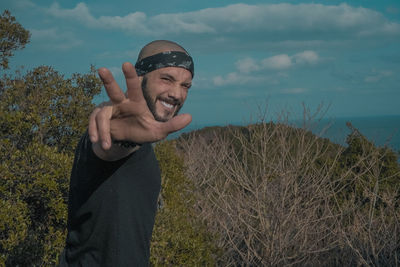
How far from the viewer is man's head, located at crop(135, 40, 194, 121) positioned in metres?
1.78

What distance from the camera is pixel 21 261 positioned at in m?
4.43

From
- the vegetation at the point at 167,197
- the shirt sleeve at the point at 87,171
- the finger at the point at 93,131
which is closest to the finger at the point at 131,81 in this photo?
the finger at the point at 93,131

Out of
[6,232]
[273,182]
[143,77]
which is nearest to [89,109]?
[6,232]

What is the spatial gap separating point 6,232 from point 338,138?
5.60 metres

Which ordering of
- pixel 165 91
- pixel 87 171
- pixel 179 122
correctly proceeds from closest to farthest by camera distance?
pixel 179 122 < pixel 87 171 < pixel 165 91

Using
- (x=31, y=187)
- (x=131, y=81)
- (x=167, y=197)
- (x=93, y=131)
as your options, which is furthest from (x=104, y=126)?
(x=167, y=197)

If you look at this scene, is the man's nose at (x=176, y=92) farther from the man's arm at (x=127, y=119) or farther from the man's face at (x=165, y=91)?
the man's arm at (x=127, y=119)

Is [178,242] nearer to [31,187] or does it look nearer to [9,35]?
[31,187]

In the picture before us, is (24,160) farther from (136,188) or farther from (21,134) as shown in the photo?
(136,188)

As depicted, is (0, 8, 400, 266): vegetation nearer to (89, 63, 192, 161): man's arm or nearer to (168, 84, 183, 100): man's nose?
(168, 84, 183, 100): man's nose

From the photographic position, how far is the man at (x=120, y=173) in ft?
4.02

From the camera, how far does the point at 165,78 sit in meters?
1.80

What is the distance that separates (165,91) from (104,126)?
1.94 feet

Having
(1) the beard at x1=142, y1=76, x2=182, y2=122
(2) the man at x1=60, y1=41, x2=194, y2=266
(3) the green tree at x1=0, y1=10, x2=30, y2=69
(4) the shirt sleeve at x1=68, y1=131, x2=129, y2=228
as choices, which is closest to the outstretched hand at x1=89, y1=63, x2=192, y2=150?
(2) the man at x1=60, y1=41, x2=194, y2=266
